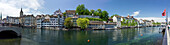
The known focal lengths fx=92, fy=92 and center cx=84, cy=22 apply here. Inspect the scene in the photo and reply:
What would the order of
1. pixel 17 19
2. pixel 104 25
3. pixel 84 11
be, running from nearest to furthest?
pixel 104 25, pixel 84 11, pixel 17 19

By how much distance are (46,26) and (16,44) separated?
5687 cm

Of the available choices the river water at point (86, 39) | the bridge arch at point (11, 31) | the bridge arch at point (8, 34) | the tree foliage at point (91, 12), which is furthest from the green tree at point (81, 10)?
the bridge arch at point (11, 31)

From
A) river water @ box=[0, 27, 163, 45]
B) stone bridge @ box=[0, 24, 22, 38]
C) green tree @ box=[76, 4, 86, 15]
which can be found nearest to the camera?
stone bridge @ box=[0, 24, 22, 38]

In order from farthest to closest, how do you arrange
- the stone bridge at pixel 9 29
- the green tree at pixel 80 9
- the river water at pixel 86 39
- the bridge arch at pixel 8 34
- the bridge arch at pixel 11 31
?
the green tree at pixel 80 9 → the bridge arch at pixel 8 34 → the river water at pixel 86 39 → the bridge arch at pixel 11 31 → the stone bridge at pixel 9 29

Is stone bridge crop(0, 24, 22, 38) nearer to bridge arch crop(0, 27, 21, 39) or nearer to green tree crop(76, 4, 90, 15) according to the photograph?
bridge arch crop(0, 27, 21, 39)

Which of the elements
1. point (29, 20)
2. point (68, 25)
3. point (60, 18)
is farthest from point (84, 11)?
point (29, 20)

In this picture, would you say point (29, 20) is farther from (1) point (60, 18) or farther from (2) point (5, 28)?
(2) point (5, 28)

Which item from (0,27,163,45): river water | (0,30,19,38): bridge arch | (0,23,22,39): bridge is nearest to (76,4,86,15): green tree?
(0,27,163,45): river water

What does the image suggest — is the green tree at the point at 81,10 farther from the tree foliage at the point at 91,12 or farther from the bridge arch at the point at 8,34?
Answer: the bridge arch at the point at 8,34

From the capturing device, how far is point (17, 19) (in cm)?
9712

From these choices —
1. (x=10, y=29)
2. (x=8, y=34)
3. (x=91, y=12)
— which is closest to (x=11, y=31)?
(x=8, y=34)

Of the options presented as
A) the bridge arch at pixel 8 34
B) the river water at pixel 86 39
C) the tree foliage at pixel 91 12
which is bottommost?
the river water at pixel 86 39

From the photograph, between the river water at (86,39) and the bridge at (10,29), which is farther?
the river water at (86,39)

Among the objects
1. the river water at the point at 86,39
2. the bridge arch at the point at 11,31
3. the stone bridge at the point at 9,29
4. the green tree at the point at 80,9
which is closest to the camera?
the stone bridge at the point at 9,29
